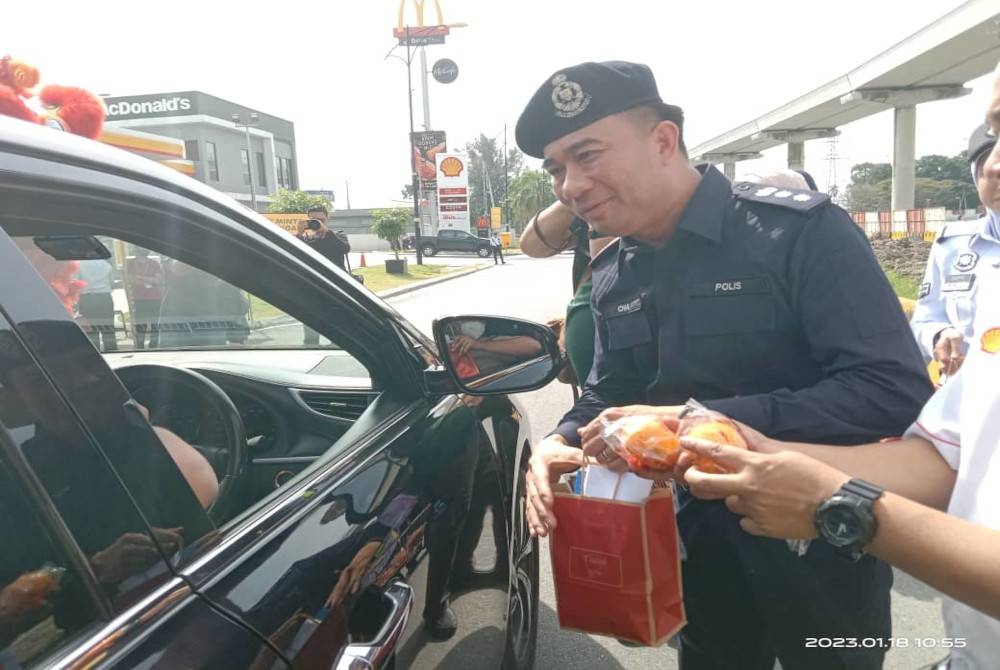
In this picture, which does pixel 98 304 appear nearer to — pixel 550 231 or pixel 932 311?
pixel 550 231

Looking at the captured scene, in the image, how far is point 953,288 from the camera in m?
3.26

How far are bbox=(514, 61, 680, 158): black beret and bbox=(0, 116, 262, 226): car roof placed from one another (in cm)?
77

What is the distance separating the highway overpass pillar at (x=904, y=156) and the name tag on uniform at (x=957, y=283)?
24.8 meters

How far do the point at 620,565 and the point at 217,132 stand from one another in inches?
1738

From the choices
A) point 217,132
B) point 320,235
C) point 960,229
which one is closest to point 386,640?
point 960,229

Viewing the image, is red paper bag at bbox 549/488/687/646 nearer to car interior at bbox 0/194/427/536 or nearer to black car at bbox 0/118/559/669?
black car at bbox 0/118/559/669

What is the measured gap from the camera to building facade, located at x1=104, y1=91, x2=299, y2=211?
38156 millimetres

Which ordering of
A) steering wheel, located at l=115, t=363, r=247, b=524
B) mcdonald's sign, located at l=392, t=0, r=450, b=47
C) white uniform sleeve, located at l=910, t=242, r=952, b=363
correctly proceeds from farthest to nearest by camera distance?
1. mcdonald's sign, located at l=392, t=0, r=450, b=47
2. white uniform sleeve, located at l=910, t=242, r=952, b=363
3. steering wheel, located at l=115, t=363, r=247, b=524

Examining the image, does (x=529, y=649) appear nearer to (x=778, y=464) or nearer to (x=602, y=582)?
(x=602, y=582)

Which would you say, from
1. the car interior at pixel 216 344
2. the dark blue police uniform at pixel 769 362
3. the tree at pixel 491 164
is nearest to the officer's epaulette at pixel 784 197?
the dark blue police uniform at pixel 769 362

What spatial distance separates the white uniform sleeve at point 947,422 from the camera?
1.11m

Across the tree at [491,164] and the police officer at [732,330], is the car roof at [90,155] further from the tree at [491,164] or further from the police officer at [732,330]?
the tree at [491,164]

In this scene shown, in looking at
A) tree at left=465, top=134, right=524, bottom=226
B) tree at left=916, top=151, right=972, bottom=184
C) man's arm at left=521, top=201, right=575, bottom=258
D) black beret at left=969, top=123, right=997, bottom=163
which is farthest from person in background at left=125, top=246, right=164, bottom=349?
tree at left=465, top=134, right=524, bottom=226

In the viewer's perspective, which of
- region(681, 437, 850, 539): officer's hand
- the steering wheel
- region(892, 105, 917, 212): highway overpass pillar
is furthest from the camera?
region(892, 105, 917, 212): highway overpass pillar
